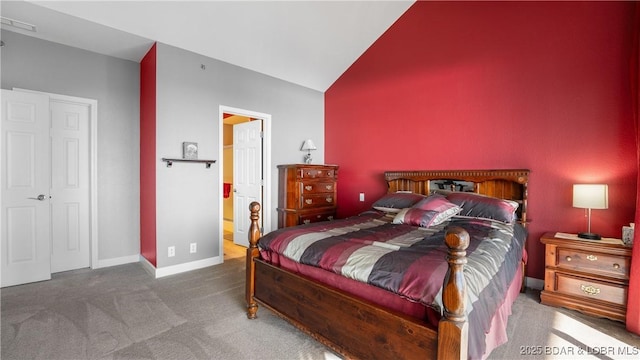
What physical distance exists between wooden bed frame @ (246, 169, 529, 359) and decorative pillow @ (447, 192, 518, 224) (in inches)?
71.4

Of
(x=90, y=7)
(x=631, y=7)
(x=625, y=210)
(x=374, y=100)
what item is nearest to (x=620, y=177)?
(x=625, y=210)

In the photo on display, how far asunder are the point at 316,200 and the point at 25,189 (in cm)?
340

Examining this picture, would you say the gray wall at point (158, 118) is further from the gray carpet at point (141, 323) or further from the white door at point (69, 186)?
the gray carpet at point (141, 323)

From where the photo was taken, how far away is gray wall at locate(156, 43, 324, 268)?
3309 millimetres

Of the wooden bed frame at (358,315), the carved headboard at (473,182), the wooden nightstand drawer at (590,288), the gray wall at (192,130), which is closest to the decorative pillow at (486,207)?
the carved headboard at (473,182)

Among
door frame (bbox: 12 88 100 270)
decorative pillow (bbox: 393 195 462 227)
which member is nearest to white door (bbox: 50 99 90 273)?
door frame (bbox: 12 88 100 270)

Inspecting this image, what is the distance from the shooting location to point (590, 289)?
238cm

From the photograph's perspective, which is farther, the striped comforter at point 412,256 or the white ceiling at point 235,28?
the white ceiling at point 235,28

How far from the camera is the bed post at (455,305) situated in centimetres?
116

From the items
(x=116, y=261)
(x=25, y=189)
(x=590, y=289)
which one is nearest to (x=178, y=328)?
(x=116, y=261)

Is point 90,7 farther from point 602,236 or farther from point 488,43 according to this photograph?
point 602,236

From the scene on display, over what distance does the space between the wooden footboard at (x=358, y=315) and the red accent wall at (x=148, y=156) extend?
1804 mm

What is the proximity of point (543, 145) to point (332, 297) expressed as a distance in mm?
2729

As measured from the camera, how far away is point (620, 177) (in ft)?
8.30
